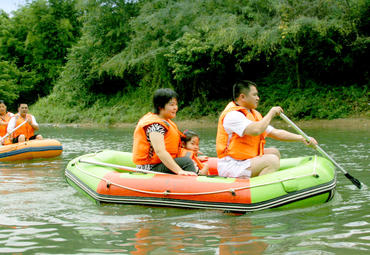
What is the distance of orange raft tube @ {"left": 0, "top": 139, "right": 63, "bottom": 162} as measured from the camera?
26.8 feet

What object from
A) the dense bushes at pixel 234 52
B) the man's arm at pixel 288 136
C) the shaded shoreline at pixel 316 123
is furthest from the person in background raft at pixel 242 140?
the dense bushes at pixel 234 52

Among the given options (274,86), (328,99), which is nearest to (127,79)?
(274,86)

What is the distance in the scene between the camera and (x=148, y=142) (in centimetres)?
456

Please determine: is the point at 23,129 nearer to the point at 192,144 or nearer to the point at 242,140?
the point at 192,144

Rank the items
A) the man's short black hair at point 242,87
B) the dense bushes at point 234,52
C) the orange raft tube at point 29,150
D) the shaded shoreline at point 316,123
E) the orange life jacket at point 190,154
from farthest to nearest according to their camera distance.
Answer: the dense bushes at point 234,52 → the shaded shoreline at point 316,123 → the orange raft tube at point 29,150 → the orange life jacket at point 190,154 → the man's short black hair at point 242,87

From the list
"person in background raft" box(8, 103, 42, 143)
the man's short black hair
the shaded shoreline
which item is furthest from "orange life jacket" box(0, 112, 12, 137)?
the shaded shoreline

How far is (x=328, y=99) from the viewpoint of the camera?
1468 centimetres

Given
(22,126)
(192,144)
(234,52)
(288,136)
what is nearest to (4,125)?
(22,126)

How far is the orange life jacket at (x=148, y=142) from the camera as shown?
14.6ft

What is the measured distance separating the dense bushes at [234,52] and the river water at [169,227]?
9330 millimetres

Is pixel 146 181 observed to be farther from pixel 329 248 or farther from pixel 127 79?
pixel 127 79

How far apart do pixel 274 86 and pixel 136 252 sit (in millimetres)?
14054

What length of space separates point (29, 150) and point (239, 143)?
206 inches

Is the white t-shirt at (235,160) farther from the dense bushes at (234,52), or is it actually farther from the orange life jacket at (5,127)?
the dense bushes at (234,52)
